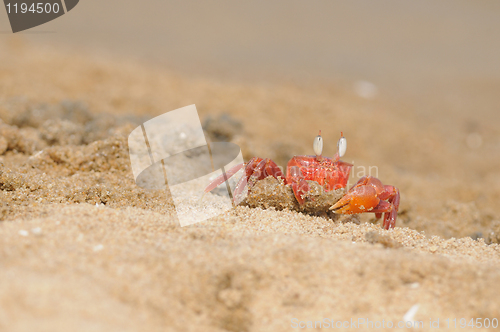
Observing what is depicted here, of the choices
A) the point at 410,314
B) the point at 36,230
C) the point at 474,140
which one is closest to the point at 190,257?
the point at 36,230

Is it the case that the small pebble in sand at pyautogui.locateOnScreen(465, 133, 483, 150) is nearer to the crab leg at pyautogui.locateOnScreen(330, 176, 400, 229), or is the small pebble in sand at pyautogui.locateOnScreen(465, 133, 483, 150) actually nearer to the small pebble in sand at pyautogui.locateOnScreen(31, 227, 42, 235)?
the crab leg at pyautogui.locateOnScreen(330, 176, 400, 229)

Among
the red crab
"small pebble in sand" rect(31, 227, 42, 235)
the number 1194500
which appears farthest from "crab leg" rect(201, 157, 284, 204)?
the number 1194500

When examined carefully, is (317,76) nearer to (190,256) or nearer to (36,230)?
(190,256)

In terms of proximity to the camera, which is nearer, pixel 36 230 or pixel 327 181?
pixel 36 230

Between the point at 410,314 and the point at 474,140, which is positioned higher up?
the point at 410,314

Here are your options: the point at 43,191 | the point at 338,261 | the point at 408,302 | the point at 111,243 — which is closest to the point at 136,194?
the point at 43,191

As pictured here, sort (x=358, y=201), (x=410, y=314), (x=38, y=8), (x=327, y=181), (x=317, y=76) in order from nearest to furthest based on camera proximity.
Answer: (x=410, y=314) < (x=358, y=201) < (x=327, y=181) < (x=38, y=8) < (x=317, y=76)

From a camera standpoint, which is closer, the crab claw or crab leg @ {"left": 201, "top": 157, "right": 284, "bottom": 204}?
the crab claw
